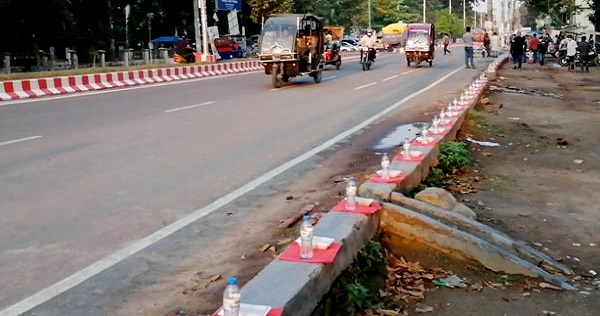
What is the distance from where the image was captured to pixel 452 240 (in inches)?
205

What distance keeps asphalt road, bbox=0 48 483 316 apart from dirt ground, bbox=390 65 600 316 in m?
1.99

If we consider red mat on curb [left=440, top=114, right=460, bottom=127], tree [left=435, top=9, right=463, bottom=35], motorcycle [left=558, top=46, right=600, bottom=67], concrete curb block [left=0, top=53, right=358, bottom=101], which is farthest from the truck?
red mat on curb [left=440, top=114, right=460, bottom=127]

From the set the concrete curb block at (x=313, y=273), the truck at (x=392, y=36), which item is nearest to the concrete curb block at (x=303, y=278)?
the concrete curb block at (x=313, y=273)

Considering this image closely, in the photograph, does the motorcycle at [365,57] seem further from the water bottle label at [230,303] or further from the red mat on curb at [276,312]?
the water bottle label at [230,303]

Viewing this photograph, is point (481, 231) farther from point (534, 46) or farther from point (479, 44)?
point (479, 44)

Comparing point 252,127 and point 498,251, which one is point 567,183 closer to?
point 498,251

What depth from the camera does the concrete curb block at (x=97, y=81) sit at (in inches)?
744

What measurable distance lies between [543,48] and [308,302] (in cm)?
3823

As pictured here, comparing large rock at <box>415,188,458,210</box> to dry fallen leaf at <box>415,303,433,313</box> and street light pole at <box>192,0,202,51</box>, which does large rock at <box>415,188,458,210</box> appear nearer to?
dry fallen leaf at <box>415,303,433,313</box>

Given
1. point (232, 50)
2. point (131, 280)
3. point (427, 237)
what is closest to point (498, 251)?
point (427, 237)

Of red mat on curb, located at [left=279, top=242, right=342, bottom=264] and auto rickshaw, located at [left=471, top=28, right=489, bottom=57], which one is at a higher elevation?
auto rickshaw, located at [left=471, top=28, right=489, bottom=57]

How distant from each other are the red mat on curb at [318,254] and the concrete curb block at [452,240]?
119 cm

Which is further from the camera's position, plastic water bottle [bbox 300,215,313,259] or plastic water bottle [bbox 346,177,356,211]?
plastic water bottle [bbox 346,177,356,211]

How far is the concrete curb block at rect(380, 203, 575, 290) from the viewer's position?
497 cm
